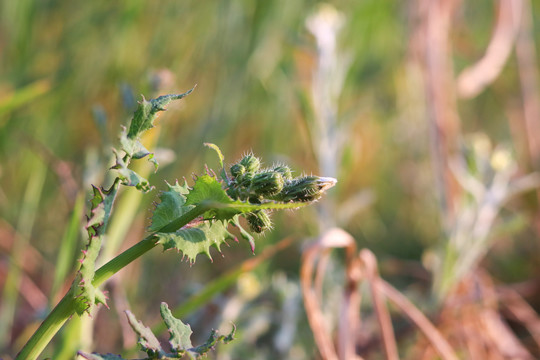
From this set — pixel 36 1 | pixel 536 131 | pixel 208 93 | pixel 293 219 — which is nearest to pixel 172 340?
pixel 36 1

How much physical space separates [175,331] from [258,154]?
1.45m

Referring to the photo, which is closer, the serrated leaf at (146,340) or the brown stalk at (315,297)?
the serrated leaf at (146,340)

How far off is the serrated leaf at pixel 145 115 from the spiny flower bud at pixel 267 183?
9 cm

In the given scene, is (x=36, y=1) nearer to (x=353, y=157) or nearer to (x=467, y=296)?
(x=353, y=157)

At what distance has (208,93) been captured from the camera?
6.54 ft

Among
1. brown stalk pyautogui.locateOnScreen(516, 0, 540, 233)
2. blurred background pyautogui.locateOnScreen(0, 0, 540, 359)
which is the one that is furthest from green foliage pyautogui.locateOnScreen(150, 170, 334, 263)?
brown stalk pyautogui.locateOnScreen(516, 0, 540, 233)

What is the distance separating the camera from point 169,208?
18.0 inches

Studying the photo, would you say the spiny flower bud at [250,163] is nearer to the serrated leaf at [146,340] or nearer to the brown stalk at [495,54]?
the serrated leaf at [146,340]

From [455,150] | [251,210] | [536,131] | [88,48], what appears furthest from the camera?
[536,131]

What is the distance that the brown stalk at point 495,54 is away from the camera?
61.6 inches

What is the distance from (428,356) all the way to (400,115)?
1.31 meters

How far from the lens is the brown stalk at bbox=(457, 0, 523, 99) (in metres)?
1.56

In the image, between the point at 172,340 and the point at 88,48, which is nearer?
the point at 172,340

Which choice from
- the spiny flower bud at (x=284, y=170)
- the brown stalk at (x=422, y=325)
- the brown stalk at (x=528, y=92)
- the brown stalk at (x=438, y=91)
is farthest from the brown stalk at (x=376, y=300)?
the brown stalk at (x=528, y=92)
